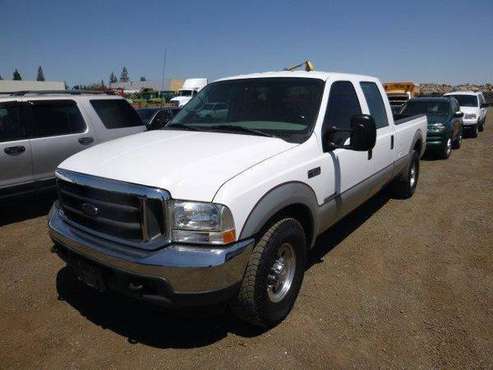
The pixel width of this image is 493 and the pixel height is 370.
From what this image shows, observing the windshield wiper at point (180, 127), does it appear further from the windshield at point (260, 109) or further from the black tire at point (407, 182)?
the black tire at point (407, 182)

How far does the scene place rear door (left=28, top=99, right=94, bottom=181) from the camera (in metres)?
5.34

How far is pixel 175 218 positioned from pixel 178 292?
1.45ft

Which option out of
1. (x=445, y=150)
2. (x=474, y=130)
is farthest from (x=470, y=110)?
(x=445, y=150)

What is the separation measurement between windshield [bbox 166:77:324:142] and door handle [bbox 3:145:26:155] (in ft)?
8.47

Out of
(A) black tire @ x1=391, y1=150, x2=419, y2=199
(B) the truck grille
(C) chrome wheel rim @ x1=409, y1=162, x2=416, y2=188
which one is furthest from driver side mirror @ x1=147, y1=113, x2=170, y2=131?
(C) chrome wheel rim @ x1=409, y1=162, x2=416, y2=188

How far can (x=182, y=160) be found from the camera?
8.46ft

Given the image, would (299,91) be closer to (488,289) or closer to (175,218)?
(175,218)

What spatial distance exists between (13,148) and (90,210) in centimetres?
333

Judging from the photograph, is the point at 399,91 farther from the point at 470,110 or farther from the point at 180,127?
the point at 180,127

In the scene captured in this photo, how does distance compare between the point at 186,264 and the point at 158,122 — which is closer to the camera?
the point at 186,264

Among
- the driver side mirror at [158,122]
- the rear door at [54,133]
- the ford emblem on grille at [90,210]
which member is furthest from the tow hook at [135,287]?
the rear door at [54,133]

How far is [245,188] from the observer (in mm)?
2414

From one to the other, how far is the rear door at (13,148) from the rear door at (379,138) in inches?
178

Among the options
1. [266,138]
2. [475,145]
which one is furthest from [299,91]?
[475,145]
